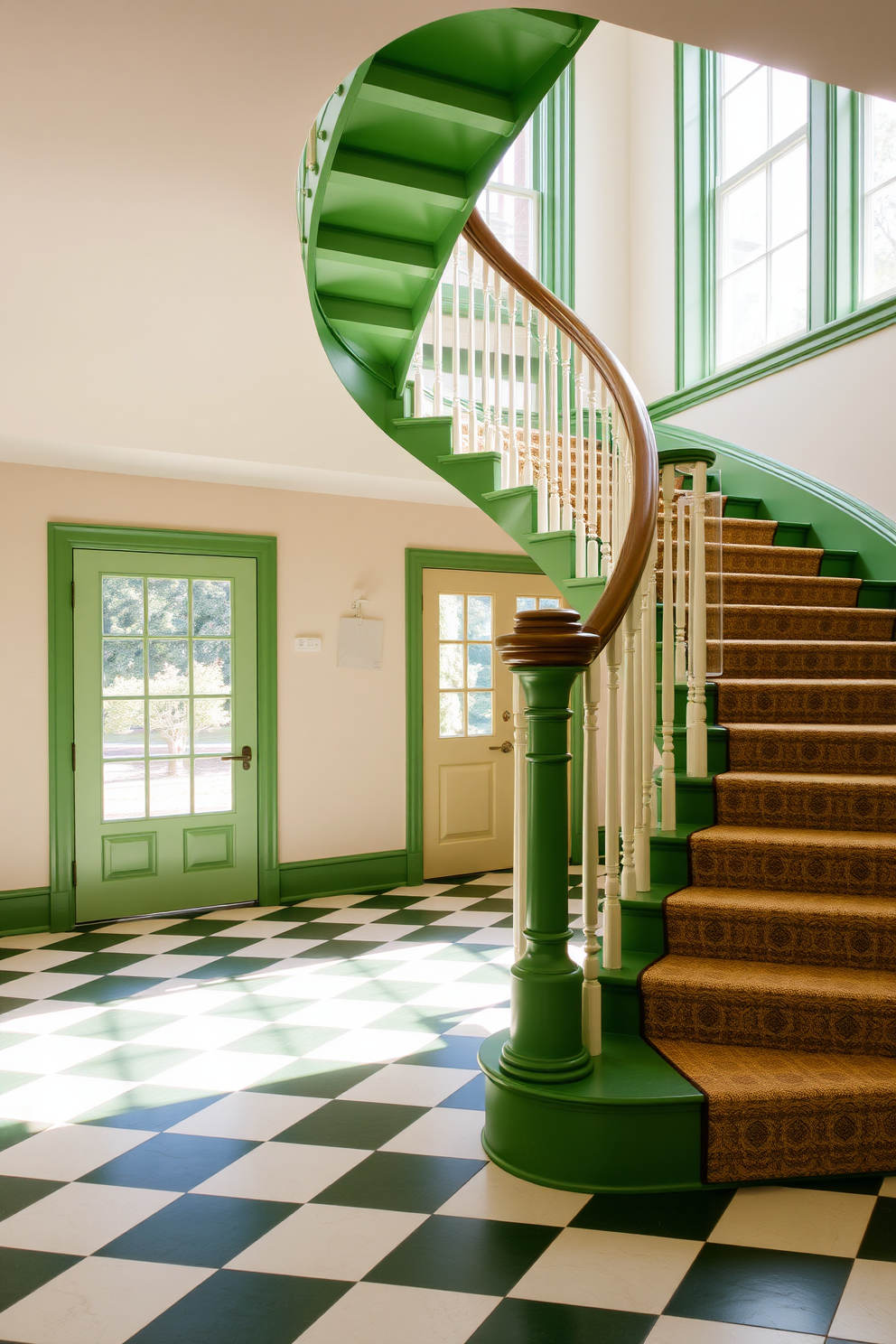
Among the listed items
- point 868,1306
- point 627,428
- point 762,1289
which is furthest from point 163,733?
point 868,1306

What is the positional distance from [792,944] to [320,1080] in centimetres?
146

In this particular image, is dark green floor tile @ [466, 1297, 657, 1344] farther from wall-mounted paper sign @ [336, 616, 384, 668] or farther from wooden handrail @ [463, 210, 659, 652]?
wall-mounted paper sign @ [336, 616, 384, 668]

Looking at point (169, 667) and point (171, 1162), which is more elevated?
point (169, 667)

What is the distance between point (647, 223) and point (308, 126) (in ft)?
14.5

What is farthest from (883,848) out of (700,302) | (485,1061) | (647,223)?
(647,223)

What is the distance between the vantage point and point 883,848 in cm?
268

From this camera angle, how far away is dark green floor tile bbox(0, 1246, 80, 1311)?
1.88 metres

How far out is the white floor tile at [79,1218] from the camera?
80.7 inches

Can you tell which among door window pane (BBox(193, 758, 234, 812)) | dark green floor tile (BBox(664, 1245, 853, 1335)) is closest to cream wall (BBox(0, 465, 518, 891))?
door window pane (BBox(193, 758, 234, 812))

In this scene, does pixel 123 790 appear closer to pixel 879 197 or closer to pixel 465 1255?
pixel 465 1255

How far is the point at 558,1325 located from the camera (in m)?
1.74

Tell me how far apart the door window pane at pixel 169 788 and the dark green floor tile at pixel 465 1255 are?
3266 millimetres

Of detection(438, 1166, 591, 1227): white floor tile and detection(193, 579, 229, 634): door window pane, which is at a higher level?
detection(193, 579, 229, 634): door window pane

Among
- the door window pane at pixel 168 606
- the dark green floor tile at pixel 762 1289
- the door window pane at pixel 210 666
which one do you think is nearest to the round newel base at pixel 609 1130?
the dark green floor tile at pixel 762 1289
